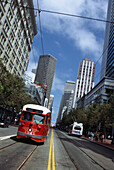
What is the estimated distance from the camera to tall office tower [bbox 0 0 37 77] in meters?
44.4

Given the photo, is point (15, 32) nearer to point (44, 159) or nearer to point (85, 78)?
point (44, 159)

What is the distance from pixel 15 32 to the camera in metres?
54.0

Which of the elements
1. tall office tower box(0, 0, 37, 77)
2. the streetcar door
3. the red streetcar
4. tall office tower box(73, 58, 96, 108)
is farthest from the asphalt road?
tall office tower box(73, 58, 96, 108)

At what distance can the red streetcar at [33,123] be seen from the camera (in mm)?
13500

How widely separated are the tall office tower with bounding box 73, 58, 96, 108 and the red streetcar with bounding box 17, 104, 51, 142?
149 metres

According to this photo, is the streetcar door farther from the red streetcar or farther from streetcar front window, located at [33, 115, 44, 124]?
streetcar front window, located at [33, 115, 44, 124]

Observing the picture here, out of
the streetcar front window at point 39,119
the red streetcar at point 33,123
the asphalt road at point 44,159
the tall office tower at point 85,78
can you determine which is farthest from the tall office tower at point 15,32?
the tall office tower at point 85,78

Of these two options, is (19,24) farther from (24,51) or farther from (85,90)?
(85,90)

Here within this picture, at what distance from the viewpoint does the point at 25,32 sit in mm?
Answer: 62719

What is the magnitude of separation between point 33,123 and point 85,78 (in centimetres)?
16161

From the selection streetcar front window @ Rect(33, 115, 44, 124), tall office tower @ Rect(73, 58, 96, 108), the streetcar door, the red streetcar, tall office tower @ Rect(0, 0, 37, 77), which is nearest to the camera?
the red streetcar

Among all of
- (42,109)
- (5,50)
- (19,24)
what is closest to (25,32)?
(19,24)

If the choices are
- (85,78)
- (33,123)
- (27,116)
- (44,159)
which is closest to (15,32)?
(27,116)

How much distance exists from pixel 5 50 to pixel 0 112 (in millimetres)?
17546
